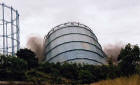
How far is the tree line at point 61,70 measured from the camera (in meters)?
21.1

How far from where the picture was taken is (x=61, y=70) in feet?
78.4

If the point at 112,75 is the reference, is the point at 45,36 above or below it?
above

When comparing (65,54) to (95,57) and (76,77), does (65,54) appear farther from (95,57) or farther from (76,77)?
(76,77)

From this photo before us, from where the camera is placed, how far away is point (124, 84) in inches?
507

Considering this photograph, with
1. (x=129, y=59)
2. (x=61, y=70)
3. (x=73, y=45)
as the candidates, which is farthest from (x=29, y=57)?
(x=73, y=45)

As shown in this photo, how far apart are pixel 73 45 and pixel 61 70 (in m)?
16.9

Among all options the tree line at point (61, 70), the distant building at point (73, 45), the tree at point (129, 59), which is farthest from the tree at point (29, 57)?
the distant building at point (73, 45)

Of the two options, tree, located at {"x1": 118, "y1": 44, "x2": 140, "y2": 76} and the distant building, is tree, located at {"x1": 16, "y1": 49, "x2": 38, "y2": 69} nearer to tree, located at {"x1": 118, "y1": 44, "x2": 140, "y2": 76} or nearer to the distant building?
tree, located at {"x1": 118, "y1": 44, "x2": 140, "y2": 76}

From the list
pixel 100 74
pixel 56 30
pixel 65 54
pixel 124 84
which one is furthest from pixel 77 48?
pixel 124 84

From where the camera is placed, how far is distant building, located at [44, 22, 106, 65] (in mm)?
38844

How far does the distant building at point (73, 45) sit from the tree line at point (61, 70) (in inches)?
518

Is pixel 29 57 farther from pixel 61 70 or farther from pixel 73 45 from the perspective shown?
pixel 73 45

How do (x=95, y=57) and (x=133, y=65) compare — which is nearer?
(x=133, y=65)

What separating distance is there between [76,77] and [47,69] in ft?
5.98
